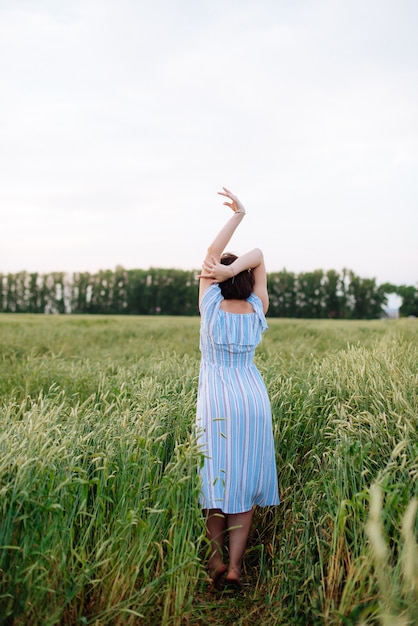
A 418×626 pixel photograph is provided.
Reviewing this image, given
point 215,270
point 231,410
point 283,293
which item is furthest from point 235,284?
point 283,293

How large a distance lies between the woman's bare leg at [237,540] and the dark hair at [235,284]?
156 centimetres

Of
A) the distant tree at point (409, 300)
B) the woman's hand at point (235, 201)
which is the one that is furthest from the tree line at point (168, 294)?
the woman's hand at point (235, 201)

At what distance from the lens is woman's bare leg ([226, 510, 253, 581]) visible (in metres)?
3.58

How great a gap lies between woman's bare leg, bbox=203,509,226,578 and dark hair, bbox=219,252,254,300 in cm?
151

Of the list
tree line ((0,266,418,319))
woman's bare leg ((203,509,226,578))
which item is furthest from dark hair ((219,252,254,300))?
tree line ((0,266,418,319))

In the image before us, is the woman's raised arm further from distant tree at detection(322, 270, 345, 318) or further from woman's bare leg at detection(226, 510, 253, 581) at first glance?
distant tree at detection(322, 270, 345, 318)

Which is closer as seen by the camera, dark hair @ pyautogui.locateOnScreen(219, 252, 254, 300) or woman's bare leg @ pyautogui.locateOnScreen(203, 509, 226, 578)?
woman's bare leg @ pyautogui.locateOnScreen(203, 509, 226, 578)

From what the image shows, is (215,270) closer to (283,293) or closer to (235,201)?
(235,201)

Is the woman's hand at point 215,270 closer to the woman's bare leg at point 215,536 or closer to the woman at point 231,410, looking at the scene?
the woman at point 231,410

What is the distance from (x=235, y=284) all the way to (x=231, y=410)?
2.95 feet

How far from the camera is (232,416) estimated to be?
12.2 feet

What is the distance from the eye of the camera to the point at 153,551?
3348mm

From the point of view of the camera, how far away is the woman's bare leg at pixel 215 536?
3.62 meters

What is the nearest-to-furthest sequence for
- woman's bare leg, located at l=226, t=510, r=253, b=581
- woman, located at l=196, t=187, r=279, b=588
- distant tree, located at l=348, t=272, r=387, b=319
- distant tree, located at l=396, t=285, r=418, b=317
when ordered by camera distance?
woman's bare leg, located at l=226, t=510, r=253, b=581, woman, located at l=196, t=187, r=279, b=588, distant tree, located at l=396, t=285, r=418, b=317, distant tree, located at l=348, t=272, r=387, b=319
